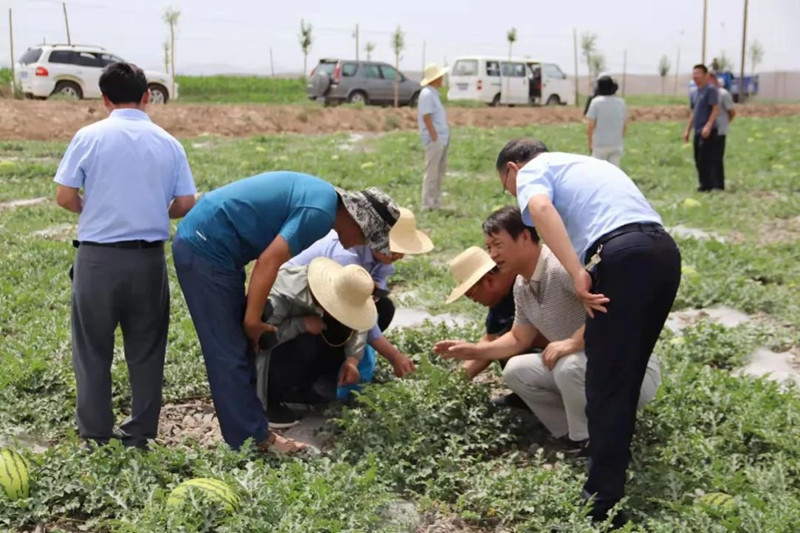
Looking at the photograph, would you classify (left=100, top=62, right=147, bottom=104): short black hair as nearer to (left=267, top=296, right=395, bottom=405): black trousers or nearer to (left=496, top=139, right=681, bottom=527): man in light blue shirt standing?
(left=267, top=296, right=395, bottom=405): black trousers

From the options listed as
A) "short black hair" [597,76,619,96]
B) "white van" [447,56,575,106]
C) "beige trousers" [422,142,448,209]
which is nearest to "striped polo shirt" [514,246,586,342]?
"beige trousers" [422,142,448,209]

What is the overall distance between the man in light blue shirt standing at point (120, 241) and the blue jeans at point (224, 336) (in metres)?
0.17

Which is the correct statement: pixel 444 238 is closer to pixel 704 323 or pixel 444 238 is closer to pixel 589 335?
pixel 704 323

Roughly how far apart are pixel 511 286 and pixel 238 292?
1551 mm

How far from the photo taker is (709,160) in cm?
1248

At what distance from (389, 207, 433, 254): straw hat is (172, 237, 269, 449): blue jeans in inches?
44.7

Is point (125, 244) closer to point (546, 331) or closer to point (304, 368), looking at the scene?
point (304, 368)

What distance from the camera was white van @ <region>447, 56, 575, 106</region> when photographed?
3170 centimetres

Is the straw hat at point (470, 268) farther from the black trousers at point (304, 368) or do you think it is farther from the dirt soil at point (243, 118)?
the dirt soil at point (243, 118)

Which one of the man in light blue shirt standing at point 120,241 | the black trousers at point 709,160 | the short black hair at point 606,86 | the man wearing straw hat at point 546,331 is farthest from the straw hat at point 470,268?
the black trousers at point 709,160

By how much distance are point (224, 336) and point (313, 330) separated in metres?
0.73

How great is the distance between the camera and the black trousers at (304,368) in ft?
15.7

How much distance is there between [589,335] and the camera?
3492mm

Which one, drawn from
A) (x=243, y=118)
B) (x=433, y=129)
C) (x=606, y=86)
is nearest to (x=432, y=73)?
(x=433, y=129)
